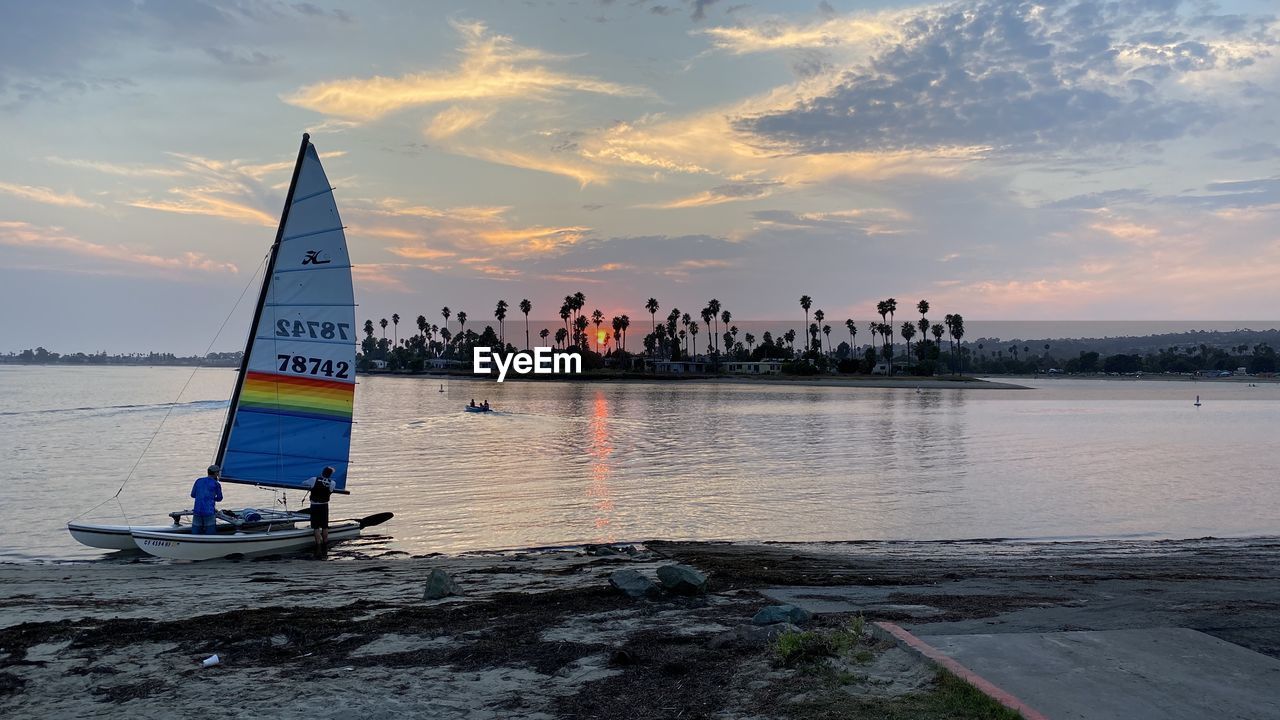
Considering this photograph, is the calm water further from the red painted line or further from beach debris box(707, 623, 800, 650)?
the red painted line

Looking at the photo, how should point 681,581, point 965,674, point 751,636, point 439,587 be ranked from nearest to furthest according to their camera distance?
1. point 965,674
2. point 751,636
3. point 681,581
4. point 439,587

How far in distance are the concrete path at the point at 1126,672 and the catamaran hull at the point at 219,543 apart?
1488 centimetres

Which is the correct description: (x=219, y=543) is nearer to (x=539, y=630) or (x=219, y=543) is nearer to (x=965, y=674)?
(x=539, y=630)

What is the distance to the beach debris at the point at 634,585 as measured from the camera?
12.0m

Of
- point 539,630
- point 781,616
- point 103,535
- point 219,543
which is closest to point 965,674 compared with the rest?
point 781,616

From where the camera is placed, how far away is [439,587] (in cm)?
1255

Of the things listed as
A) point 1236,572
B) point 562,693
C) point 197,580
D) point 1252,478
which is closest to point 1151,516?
point 1236,572

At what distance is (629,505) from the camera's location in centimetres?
2738

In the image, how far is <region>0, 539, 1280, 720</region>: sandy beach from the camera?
782 cm

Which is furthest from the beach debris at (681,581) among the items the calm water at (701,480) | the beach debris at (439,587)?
the calm water at (701,480)

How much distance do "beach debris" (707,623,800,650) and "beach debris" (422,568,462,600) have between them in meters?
4.78

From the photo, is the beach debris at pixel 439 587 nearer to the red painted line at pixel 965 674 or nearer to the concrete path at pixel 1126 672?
the red painted line at pixel 965 674

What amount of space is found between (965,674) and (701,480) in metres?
26.5

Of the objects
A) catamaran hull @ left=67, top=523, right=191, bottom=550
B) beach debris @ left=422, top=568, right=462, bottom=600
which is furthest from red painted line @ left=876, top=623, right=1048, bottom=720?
catamaran hull @ left=67, top=523, right=191, bottom=550
